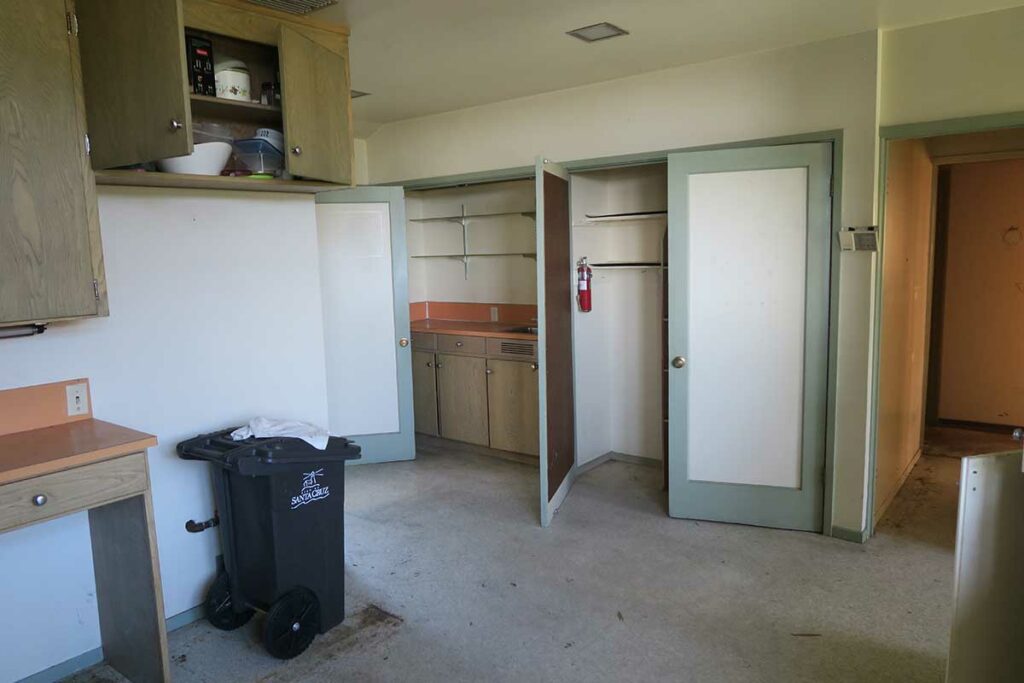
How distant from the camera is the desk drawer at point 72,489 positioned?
76.9 inches

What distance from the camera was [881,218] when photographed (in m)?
3.41

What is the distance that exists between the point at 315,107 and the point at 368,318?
2.34 meters

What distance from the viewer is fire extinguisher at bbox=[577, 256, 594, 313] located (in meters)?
4.47

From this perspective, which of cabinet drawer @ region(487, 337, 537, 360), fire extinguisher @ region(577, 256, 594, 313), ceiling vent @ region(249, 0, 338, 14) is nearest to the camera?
ceiling vent @ region(249, 0, 338, 14)

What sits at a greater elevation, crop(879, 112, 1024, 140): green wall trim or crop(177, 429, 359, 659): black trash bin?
crop(879, 112, 1024, 140): green wall trim

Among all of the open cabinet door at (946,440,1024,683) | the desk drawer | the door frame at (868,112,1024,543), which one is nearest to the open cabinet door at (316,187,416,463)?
the desk drawer

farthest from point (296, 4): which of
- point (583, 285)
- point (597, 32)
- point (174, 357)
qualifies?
point (583, 285)

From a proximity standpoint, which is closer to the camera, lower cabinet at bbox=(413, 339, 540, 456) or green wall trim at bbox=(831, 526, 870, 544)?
green wall trim at bbox=(831, 526, 870, 544)

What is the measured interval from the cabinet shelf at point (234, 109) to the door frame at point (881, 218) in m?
2.84

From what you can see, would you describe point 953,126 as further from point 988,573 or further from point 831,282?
point 988,573

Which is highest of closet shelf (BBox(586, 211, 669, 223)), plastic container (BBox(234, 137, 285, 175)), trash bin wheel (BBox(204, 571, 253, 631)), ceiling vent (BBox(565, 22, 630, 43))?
ceiling vent (BBox(565, 22, 630, 43))

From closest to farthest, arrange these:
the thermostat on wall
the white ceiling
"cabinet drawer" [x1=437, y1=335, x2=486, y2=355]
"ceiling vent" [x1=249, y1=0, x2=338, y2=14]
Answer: "ceiling vent" [x1=249, y1=0, x2=338, y2=14] < the white ceiling < the thermostat on wall < "cabinet drawer" [x1=437, y1=335, x2=486, y2=355]

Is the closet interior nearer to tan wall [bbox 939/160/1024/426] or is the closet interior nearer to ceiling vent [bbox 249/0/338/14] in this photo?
ceiling vent [bbox 249/0/338/14]

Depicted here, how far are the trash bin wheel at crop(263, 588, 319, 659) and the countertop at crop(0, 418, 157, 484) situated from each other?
0.81 meters
